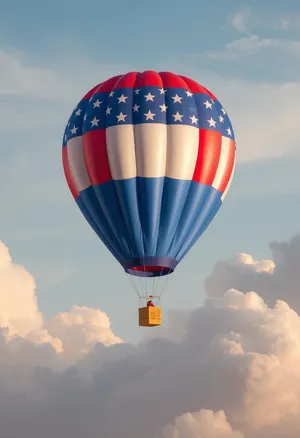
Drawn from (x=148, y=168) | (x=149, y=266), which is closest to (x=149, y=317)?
(x=149, y=266)

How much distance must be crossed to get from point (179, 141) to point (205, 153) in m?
2.21

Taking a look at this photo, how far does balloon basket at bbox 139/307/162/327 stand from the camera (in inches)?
3639

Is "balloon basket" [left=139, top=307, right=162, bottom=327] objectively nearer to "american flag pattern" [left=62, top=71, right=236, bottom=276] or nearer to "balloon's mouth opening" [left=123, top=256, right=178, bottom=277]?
"balloon's mouth opening" [left=123, top=256, right=178, bottom=277]

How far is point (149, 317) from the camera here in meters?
92.4

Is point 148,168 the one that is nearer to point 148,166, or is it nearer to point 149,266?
point 148,166

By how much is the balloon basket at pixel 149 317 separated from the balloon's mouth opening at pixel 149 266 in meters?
3.07

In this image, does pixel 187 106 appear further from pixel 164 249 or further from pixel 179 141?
pixel 164 249

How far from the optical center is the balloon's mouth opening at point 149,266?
94.4m

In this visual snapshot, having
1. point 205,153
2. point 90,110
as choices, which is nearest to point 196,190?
point 205,153

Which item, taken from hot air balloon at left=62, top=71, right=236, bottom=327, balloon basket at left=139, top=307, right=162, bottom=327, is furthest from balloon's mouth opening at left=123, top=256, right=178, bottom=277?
balloon basket at left=139, top=307, right=162, bottom=327

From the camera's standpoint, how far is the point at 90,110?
97.4 meters

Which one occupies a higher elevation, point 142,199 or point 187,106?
point 187,106

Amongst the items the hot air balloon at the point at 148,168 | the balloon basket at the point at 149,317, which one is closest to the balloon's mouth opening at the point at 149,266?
the hot air balloon at the point at 148,168

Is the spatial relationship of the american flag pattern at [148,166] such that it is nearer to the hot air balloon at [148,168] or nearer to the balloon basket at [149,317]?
the hot air balloon at [148,168]
